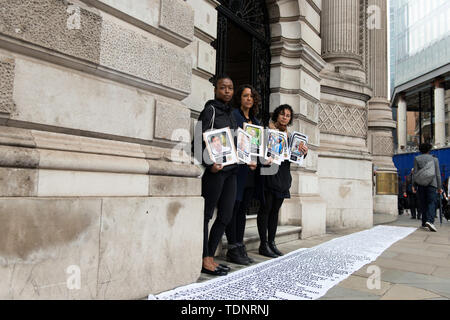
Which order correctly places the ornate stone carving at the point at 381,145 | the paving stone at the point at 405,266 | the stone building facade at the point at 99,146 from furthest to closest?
the ornate stone carving at the point at 381,145
the paving stone at the point at 405,266
the stone building facade at the point at 99,146

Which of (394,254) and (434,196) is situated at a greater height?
(434,196)

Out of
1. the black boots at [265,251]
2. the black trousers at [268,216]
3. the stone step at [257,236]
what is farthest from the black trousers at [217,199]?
the black boots at [265,251]

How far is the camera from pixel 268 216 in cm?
490

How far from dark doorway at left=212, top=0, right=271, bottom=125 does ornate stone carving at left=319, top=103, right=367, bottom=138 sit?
2.28 m

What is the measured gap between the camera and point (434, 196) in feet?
27.8

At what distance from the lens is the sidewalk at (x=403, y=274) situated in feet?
11.1

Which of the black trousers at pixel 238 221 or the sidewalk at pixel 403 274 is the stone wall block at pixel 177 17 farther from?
the sidewalk at pixel 403 274

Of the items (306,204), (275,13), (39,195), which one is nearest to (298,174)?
(306,204)

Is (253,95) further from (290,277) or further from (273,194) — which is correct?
(290,277)

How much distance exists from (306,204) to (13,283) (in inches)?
215

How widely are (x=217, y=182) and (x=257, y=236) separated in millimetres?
1934

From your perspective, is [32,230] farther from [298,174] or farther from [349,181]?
[349,181]

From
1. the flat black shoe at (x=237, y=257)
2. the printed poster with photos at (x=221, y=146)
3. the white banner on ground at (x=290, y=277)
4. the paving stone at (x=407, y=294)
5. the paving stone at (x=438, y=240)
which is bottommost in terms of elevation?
the paving stone at (x=438, y=240)

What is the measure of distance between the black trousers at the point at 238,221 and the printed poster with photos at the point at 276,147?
48cm
